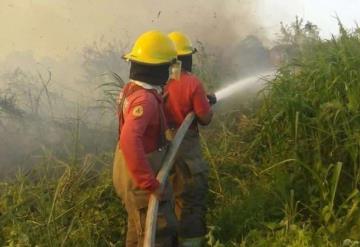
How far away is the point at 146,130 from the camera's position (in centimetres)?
330

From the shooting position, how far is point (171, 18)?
8367mm

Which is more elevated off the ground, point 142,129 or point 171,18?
point 171,18

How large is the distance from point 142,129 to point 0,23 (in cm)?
473

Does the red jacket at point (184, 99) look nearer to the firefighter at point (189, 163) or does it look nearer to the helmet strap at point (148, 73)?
the firefighter at point (189, 163)

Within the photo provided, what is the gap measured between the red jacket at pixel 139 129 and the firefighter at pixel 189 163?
73cm

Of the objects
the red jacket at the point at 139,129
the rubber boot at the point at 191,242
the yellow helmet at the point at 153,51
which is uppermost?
the yellow helmet at the point at 153,51

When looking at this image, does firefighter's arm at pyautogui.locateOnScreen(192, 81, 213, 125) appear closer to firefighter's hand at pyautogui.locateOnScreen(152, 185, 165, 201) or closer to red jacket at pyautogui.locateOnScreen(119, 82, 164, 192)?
red jacket at pyautogui.locateOnScreen(119, 82, 164, 192)

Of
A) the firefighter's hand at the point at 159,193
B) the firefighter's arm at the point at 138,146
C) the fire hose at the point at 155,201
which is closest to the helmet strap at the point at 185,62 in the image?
the fire hose at the point at 155,201

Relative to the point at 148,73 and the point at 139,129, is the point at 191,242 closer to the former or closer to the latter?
the point at 139,129

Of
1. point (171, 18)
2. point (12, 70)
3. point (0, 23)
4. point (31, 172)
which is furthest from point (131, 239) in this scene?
point (171, 18)

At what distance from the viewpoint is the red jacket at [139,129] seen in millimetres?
3100

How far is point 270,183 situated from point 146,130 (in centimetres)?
128

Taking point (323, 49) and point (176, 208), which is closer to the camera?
point (176, 208)

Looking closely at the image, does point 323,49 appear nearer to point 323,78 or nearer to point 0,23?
point 323,78
